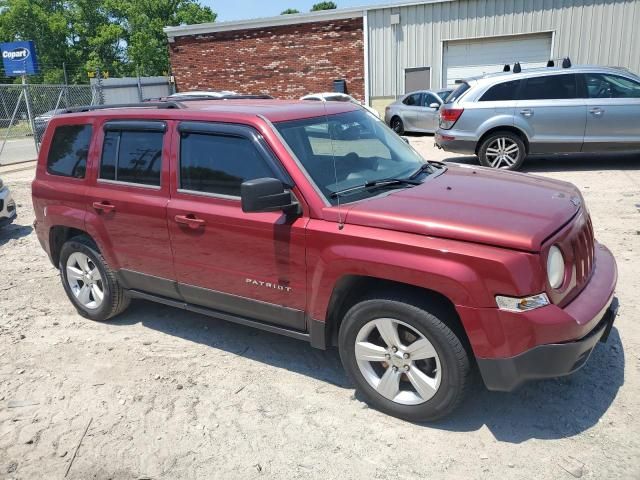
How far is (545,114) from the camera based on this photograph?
9.69 metres

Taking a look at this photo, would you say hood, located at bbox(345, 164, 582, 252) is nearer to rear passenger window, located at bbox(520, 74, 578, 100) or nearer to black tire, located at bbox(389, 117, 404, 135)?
rear passenger window, located at bbox(520, 74, 578, 100)

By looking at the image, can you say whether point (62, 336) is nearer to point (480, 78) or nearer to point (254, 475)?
point (254, 475)

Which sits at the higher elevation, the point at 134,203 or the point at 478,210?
the point at 478,210

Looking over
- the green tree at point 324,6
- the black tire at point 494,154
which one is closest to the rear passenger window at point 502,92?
the black tire at point 494,154

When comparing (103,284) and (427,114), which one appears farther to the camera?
(427,114)

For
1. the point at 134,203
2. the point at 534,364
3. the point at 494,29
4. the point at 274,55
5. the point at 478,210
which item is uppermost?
the point at 494,29

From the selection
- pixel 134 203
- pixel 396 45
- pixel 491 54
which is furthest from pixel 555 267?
pixel 396 45

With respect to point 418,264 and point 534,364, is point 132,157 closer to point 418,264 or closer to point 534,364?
point 418,264

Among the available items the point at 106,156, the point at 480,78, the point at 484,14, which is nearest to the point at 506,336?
the point at 106,156

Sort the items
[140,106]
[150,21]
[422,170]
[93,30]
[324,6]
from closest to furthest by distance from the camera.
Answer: [422,170] → [140,106] → [150,21] → [93,30] → [324,6]

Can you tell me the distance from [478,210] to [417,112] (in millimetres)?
14917

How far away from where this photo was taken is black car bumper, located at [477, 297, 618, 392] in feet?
9.12

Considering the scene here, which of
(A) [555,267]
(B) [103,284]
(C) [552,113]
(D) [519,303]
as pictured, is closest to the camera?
(D) [519,303]

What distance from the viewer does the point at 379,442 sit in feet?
10.1
